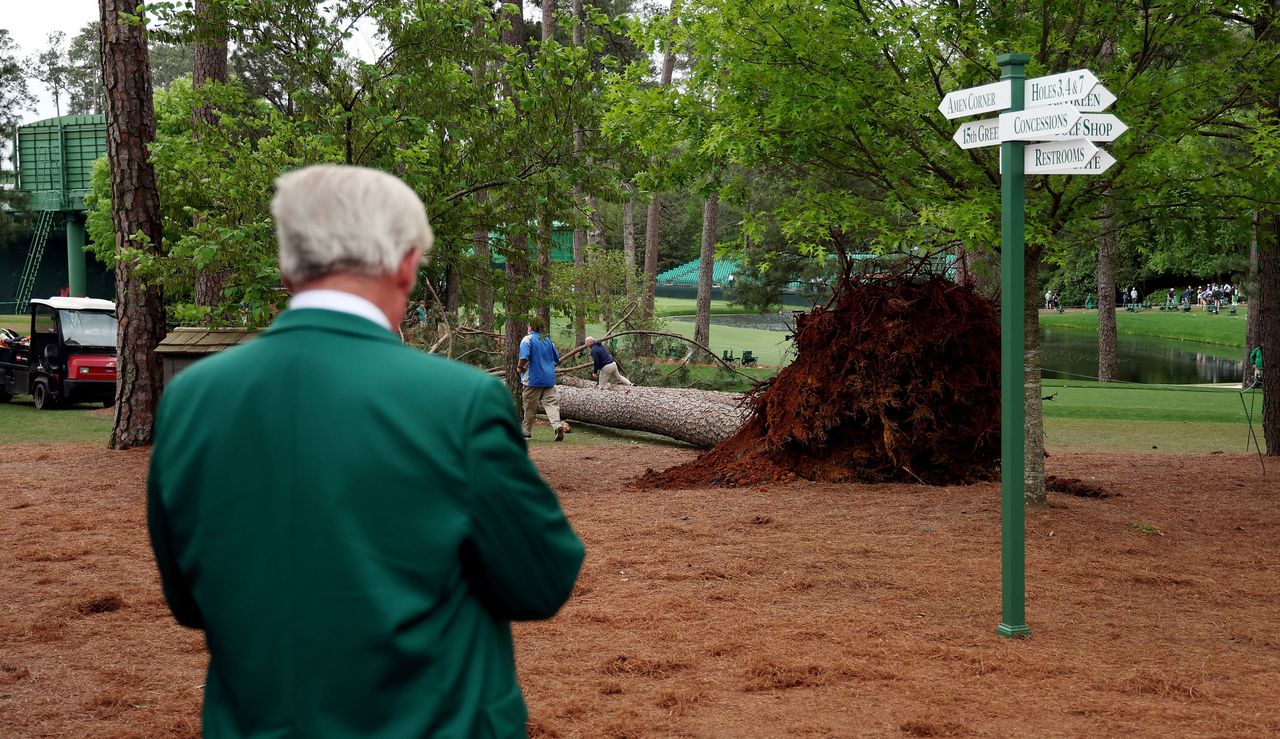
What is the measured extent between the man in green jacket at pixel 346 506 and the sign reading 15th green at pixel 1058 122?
462 cm

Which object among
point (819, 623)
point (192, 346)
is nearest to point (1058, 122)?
point (819, 623)

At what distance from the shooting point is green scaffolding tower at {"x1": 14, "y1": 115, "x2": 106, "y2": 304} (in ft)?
174

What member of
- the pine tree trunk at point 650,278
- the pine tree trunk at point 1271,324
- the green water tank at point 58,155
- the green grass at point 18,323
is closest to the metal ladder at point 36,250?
the green water tank at point 58,155

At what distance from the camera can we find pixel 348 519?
1905 millimetres

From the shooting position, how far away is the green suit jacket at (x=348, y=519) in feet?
6.25

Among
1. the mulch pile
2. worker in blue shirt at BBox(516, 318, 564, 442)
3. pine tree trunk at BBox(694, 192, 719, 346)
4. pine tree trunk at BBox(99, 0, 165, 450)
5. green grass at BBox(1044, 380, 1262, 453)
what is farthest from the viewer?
pine tree trunk at BBox(694, 192, 719, 346)

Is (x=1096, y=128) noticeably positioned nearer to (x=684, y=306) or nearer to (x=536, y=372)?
(x=536, y=372)

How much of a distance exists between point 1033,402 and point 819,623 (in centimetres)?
401

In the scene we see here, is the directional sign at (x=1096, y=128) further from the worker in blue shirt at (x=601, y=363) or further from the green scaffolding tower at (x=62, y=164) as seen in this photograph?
the green scaffolding tower at (x=62, y=164)

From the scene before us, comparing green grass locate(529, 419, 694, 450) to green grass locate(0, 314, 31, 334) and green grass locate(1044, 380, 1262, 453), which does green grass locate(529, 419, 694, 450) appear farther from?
green grass locate(0, 314, 31, 334)

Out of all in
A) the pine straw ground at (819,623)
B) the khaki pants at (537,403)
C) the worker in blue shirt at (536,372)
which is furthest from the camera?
the khaki pants at (537,403)

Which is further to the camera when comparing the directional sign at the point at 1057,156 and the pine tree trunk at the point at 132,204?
the pine tree trunk at the point at 132,204

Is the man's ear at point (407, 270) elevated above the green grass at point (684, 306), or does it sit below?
below

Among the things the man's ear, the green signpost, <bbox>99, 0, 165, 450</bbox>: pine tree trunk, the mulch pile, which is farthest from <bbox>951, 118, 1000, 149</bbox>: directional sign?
<bbox>99, 0, 165, 450</bbox>: pine tree trunk
